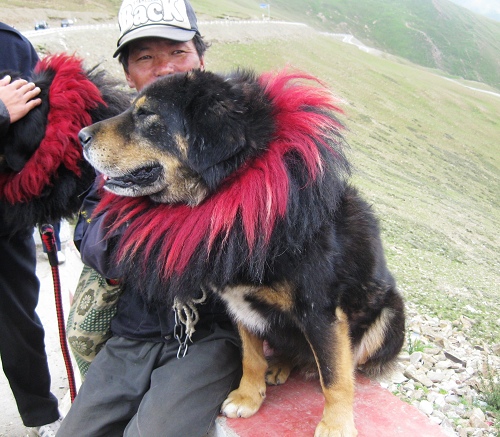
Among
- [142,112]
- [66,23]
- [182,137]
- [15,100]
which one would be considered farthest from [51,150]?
[66,23]

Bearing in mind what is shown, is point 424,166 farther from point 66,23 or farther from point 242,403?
point 66,23

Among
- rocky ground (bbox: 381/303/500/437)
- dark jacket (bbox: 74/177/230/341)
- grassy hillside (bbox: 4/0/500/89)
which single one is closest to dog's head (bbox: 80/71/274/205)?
dark jacket (bbox: 74/177/230/341)

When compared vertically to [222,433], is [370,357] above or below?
above

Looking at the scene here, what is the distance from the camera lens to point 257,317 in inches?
99.5

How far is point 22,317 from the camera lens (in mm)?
3359

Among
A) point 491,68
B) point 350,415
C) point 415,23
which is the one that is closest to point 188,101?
point 350,415

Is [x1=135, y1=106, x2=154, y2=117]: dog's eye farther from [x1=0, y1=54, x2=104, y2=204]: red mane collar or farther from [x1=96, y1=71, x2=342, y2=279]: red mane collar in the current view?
[x1=0, y1=54, x2=104, y2=204]: red mane collar

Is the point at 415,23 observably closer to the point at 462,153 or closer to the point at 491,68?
the point at 491,68

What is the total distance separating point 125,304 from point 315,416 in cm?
120

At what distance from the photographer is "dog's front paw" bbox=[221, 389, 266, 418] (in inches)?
105

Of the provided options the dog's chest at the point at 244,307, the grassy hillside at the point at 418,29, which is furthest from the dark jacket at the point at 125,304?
the grassy hillside at the point at 418,29

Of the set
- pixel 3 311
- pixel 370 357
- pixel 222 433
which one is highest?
pixel 370 357

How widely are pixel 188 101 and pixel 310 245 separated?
899mm

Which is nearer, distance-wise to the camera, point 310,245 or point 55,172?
point 310,245
